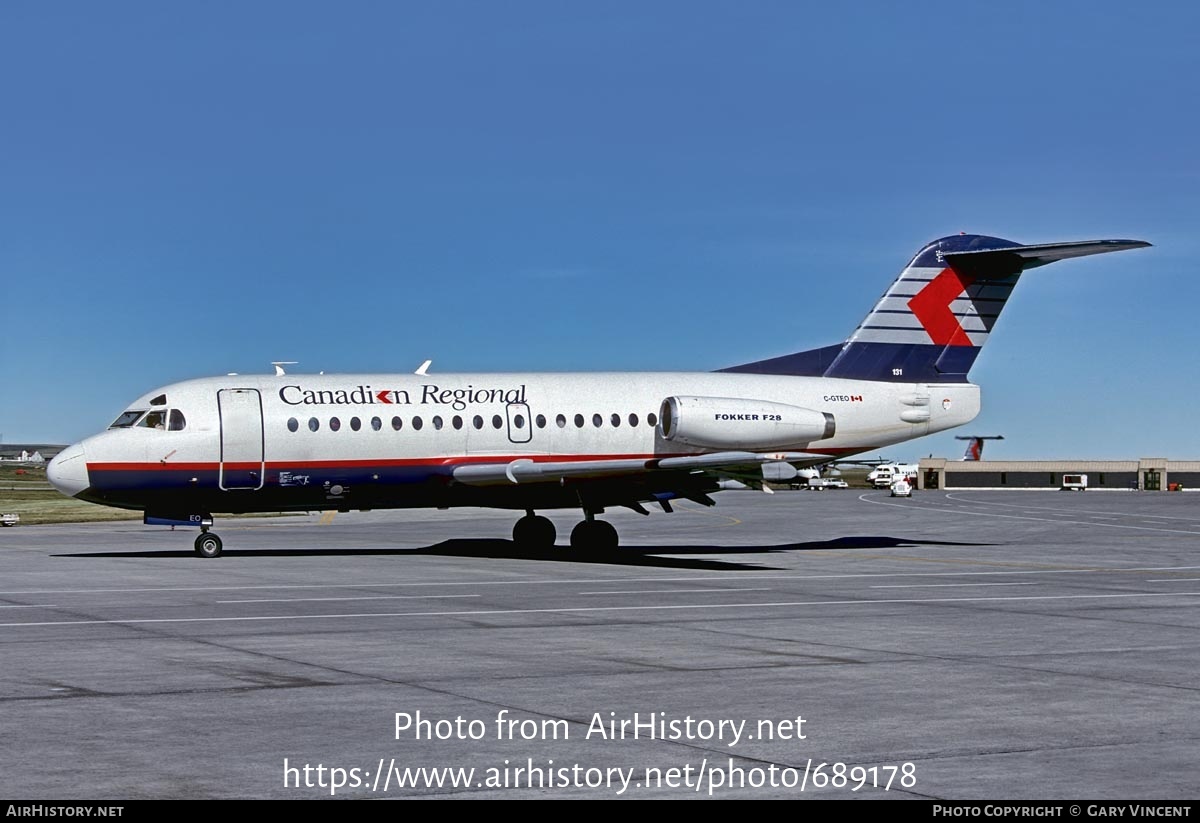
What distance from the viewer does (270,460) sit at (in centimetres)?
3020

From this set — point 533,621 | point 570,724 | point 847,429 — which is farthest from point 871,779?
point 847,429

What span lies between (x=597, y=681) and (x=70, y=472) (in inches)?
780

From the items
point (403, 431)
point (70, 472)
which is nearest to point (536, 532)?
point (403, 431)

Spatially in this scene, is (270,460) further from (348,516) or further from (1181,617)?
(348,516)

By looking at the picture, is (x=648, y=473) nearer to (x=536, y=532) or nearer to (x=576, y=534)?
(x=576, y=534)

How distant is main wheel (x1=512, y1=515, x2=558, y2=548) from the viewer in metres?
34.4

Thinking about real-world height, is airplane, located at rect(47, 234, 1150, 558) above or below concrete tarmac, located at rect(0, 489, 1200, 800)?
above

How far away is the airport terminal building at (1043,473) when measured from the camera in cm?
13475

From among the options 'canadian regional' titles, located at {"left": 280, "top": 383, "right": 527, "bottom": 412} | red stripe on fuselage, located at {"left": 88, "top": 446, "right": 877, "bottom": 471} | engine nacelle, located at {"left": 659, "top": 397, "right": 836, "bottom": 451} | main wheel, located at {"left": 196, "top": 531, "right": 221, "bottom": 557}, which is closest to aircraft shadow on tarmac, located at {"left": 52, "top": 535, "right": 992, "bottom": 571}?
main wheel, located at {"left": 196, "top": 531, "right": 221, "bottom": 557}

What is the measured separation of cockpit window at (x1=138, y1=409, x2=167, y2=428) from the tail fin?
45.3ft

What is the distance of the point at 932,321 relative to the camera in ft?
117

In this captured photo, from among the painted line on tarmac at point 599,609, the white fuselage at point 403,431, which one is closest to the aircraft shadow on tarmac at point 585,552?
the white fuselage at point 403,431

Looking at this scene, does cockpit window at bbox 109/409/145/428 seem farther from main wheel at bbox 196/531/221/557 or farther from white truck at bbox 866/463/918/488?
white truck at bbox 866/463/918/488
